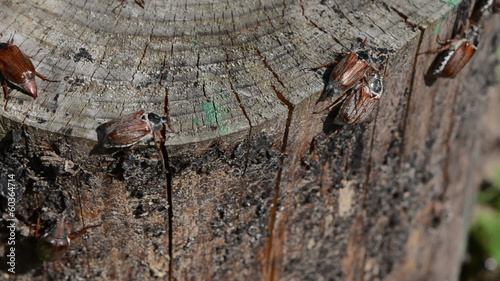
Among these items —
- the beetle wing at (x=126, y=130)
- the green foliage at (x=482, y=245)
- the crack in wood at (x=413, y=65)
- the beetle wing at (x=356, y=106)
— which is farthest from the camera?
the green foliage at (x=482, y=245)

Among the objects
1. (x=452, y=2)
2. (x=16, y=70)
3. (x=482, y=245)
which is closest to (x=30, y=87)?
(x=16, y=70)

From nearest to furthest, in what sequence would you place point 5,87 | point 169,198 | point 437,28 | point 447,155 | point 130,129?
point 130,129 < point 5,87 < point 169,198 < point 437,28 < point 447,155

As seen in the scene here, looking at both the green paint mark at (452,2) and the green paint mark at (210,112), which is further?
the green paint mark at (452,2)

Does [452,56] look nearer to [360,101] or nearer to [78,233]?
[360,101]

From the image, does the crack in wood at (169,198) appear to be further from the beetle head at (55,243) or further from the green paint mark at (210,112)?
the beetle head at (55,243)

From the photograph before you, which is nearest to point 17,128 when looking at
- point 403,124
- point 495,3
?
point 403,124

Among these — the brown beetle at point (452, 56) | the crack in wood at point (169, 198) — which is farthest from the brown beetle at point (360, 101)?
the crack in wood at point (169, 198)
